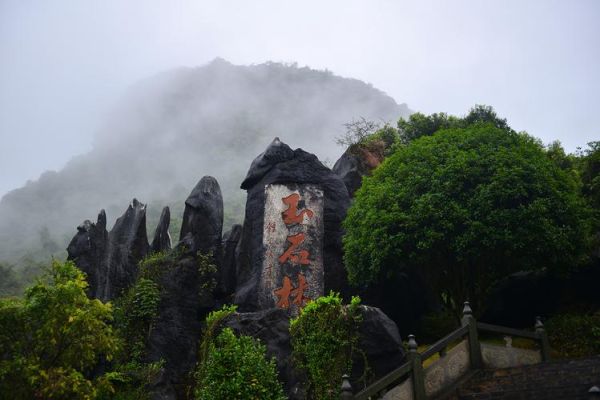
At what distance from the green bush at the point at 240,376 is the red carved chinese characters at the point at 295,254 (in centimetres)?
361

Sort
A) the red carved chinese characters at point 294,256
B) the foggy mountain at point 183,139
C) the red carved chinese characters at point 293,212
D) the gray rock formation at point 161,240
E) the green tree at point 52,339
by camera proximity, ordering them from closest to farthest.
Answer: the green tree at point 52,339 → the red carved chinese characters at point 294,256 → the red carved chinese characters at point 293,212 → the gray rock formation at point 161,240 → the foggy mountain at point 183,139

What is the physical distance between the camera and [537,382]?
Answer: 9.12 meters

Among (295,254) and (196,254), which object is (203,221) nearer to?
(196,254)

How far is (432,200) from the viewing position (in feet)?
46.4

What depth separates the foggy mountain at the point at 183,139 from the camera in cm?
5538

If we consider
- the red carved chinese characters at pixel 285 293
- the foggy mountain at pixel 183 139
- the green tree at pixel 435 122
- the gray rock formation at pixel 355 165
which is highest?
the foggy mountain at pixel 183 139

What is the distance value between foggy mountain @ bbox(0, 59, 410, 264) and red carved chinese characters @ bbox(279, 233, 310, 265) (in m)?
33.3

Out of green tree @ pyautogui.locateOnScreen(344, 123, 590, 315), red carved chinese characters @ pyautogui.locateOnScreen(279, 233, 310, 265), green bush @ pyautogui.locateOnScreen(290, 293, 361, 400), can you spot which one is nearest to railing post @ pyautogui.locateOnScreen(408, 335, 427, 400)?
green bush @ pyautogui.locateOnScreen(290, 293, 361, 400)

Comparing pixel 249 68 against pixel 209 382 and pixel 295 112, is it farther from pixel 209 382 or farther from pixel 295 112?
pixel 209 382

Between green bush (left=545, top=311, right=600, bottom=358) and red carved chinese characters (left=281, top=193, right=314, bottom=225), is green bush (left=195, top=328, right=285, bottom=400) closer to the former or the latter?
red carved chinese characters (left=281, top=193, right=314, bottom=225)

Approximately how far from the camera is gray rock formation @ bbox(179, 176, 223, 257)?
1827 cm

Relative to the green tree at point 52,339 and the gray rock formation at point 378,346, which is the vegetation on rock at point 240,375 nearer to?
the gray rock formation at point 378,346

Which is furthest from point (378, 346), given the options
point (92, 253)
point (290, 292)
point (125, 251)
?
point (125, 251)

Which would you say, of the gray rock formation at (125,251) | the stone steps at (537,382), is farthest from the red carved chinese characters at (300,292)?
the gray rock formation at (125,251)
